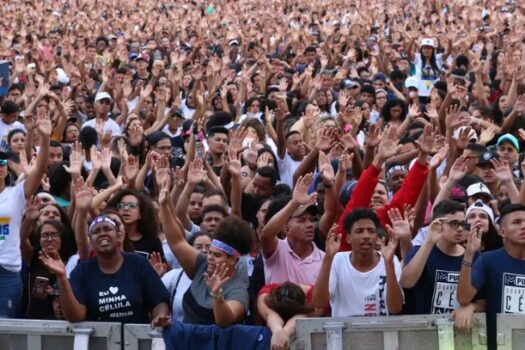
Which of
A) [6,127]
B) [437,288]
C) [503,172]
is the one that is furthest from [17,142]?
[437,288]

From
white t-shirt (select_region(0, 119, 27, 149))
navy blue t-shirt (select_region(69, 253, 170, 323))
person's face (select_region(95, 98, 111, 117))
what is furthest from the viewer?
person's face (select_region(95, 98, 111, 117))

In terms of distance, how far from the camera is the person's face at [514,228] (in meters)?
6.32

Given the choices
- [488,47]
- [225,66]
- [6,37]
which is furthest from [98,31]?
[488,47]

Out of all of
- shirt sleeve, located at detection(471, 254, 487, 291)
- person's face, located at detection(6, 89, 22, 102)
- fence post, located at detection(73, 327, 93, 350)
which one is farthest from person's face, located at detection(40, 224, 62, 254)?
person's face, located at detection(6, 89, 22, 102)

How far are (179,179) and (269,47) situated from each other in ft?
38.7

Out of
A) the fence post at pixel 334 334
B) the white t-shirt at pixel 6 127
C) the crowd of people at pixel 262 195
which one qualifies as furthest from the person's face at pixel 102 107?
the fence post at pixel 334 334

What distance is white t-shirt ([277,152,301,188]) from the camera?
33.5 ft

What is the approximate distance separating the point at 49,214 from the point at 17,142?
3.11m

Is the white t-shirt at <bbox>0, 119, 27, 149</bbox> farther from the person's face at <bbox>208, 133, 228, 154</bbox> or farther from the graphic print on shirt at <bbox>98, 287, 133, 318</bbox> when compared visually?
the graphic print on shirt at <bbox>98, 287, 133, 318</bbox>

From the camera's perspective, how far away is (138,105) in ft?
45.5

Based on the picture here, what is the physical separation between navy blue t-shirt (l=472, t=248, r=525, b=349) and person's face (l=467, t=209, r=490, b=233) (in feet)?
2.92

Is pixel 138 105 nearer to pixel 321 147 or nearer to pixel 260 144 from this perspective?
pixel 260 144

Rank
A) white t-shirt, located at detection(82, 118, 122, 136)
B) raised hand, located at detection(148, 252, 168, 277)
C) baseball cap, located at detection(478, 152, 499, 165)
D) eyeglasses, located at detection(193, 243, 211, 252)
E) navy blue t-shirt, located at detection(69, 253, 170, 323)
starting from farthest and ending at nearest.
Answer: white t-shirt, located at detection(82, 118, 122, 136) < baseball cap, located at detection(478, 152, 499, 165) < raised hand, located at detection(148, 252, 168, 277) < eyeglasses, located at detection(193, 243, 211, 252) < navy blue t-shirt, located at detection(69, 253, 170, 323)

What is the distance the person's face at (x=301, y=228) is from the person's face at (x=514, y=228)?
1.09m
